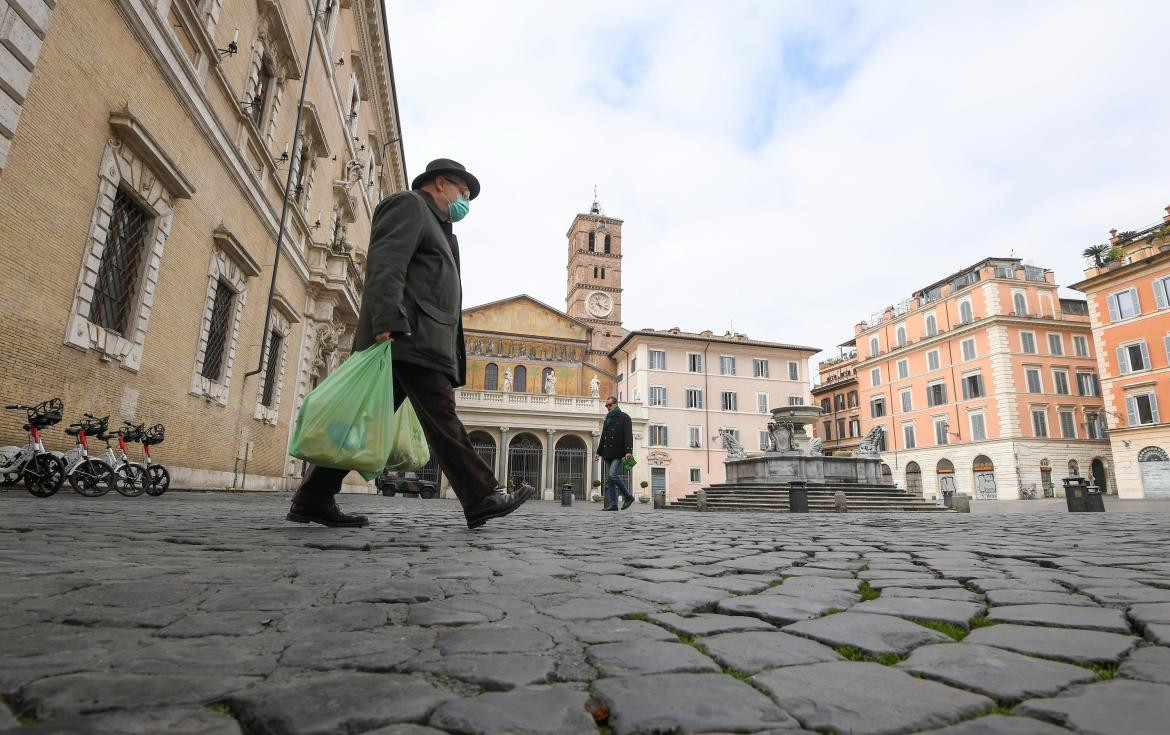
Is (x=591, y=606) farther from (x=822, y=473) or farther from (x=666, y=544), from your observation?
(x=822, y=473)

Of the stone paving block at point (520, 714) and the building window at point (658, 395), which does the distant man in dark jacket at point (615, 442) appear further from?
the building window at point (658, 395)

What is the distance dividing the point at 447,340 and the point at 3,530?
8.65ft

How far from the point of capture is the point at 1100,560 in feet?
11.5

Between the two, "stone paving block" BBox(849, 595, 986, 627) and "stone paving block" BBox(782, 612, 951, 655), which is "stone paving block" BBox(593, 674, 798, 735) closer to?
"stone paving block" BBox(782, 612, 951, 655)

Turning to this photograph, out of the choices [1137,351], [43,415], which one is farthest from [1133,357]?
[43,415]

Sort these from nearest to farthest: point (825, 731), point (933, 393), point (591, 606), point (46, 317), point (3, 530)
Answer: point (825, 731)
point (591, 606)
point (3, 530)
point (46, 317)
point (933, 393)

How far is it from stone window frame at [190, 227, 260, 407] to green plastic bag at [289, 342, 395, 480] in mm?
8037

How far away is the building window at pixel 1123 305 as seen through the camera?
3170 centimetres

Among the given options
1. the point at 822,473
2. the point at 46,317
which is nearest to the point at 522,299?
the point at 822,473

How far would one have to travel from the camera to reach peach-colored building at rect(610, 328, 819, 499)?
130ft

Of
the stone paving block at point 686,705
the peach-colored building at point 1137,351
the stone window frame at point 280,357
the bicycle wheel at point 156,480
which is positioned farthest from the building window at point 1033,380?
the stone paving block at point 686,705

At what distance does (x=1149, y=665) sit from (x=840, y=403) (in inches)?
2329

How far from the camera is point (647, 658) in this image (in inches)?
58.0

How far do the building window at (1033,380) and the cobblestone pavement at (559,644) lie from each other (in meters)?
43.4
